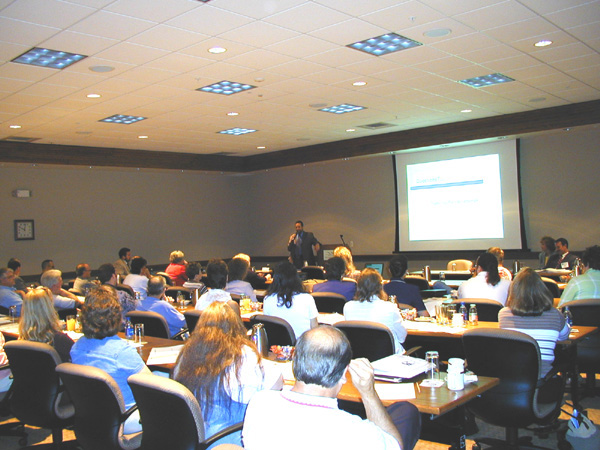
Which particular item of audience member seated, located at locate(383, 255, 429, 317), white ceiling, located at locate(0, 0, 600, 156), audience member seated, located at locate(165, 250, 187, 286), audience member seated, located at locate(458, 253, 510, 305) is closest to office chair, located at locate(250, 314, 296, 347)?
audience member seated, located at locate(383, 255, 429, 317)

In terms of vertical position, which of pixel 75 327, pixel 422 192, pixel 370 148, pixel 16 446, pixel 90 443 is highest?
pixel 370 148

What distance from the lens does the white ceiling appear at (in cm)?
510

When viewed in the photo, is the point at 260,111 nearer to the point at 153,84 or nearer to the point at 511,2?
the point at 153,84

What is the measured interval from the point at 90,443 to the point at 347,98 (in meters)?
6.45

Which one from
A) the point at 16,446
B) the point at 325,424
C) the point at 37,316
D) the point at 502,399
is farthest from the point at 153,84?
the point at 325,424

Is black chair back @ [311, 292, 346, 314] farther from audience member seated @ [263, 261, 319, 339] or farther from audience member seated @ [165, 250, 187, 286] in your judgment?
audience member seated @ [165, 250, 187, 286]

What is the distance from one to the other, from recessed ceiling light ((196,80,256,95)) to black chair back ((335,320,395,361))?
436cm

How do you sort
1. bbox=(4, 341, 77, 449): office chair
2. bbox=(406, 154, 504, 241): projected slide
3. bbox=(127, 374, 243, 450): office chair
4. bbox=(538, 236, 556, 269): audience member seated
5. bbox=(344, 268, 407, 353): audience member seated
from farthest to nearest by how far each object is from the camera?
bbox=(406, 154, 504, 241): projected slide → bbox=(538, 236, 556, 269): audience member seated → bbox=(344, 268, 407, 353): audience member seated → bbox=(4, 341, 77, 449): office chair → bbox=(127, 374, 243, 450): office chair

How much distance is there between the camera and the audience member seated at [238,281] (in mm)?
6789

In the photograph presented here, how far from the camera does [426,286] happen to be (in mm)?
7414

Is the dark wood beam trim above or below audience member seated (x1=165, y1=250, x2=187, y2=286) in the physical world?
above

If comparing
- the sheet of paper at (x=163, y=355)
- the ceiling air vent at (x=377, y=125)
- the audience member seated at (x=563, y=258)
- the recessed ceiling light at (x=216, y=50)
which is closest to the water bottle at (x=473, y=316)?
the sheet of paper at (x=163, y=355)

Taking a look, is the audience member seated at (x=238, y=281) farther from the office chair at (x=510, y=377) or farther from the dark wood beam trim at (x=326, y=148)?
the dark wood beam trim at (x=326, y=148)

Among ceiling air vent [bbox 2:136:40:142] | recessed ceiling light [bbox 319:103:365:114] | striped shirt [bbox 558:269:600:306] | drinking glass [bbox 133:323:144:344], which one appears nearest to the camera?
drinking glass [bbox 133:323:144:344]
